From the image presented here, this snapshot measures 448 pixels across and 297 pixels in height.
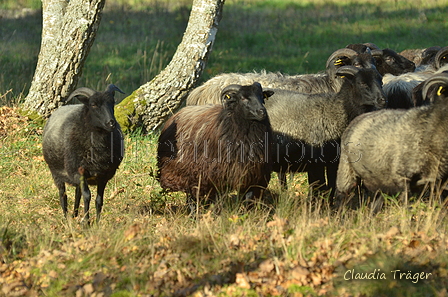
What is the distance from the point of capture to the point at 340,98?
845cm

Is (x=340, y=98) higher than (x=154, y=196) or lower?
higher

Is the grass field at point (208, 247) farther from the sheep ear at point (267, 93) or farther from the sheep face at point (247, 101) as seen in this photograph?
the sheep ear at point (267, 93)

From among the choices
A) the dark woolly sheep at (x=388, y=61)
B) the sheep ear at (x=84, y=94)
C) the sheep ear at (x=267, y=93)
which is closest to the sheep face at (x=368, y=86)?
the sheep ear at (x=267, y=93)

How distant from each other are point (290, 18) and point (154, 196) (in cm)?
1961

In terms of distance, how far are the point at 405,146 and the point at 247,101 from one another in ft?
6.97

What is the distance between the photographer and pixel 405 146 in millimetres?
6465

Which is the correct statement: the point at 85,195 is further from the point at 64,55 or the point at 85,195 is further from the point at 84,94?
the point at 64,55

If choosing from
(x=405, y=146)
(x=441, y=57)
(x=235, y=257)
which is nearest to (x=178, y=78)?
(x=441, y=57)

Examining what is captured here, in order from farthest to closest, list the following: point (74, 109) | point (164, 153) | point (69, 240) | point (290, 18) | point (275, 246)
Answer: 1. point (290, 18)
2. point (164, 153)
3. point (74, 109)
4. point (69, 240)
5. point (275, 246)

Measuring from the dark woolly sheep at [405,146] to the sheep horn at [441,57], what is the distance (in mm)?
3734

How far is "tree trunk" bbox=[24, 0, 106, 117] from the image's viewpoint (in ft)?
36.1

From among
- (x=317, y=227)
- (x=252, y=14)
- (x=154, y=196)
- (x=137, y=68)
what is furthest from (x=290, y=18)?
(x=317, y=227)

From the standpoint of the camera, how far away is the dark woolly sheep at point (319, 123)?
27.1 ft

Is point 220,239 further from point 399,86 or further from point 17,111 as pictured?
point 17,111
